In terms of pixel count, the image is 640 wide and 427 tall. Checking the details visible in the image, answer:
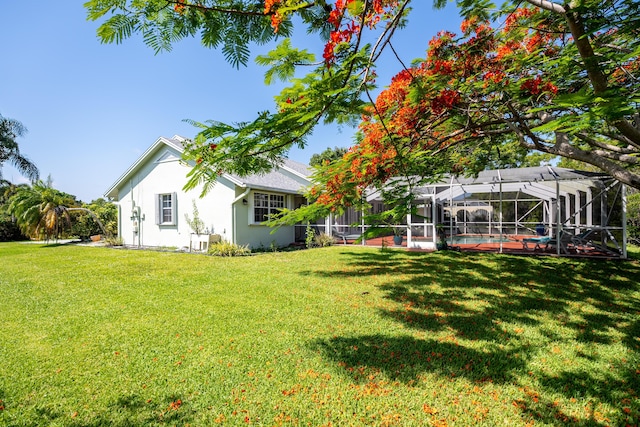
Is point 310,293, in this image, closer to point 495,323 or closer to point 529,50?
point 495,323

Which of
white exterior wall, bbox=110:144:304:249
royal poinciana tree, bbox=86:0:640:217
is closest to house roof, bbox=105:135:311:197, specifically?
white exterior wall, bbox=110:144:304:249

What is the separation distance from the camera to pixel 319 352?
3.80 metres

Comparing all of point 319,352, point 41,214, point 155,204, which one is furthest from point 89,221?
point 319,352

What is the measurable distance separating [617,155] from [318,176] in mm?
5756

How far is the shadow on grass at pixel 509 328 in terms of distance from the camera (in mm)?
3240

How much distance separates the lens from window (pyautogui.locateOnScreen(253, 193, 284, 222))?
14257 mm

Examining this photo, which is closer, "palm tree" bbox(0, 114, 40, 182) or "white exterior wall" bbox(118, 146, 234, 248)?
"palm tree" bbox(0, 114, 40, 182)

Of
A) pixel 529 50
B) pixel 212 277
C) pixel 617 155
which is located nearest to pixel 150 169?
pixel 212 277

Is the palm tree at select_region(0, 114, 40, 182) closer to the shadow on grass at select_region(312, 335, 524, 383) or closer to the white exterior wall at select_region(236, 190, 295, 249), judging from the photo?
the white exterior wall at select_region(236, 190, 295, 249)

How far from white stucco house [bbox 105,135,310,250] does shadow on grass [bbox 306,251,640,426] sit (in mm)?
6444

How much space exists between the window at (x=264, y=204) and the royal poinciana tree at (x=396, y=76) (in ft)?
25.0

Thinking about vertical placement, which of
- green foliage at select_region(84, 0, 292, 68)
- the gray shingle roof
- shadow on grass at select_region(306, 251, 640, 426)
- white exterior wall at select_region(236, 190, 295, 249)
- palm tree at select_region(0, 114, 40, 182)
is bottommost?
shadow on grass at select_region(306, 251, 640, 426)

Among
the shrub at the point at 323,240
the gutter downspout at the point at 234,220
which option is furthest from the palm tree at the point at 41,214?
the shrub at the point at 323,240

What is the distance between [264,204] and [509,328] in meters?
12.1
